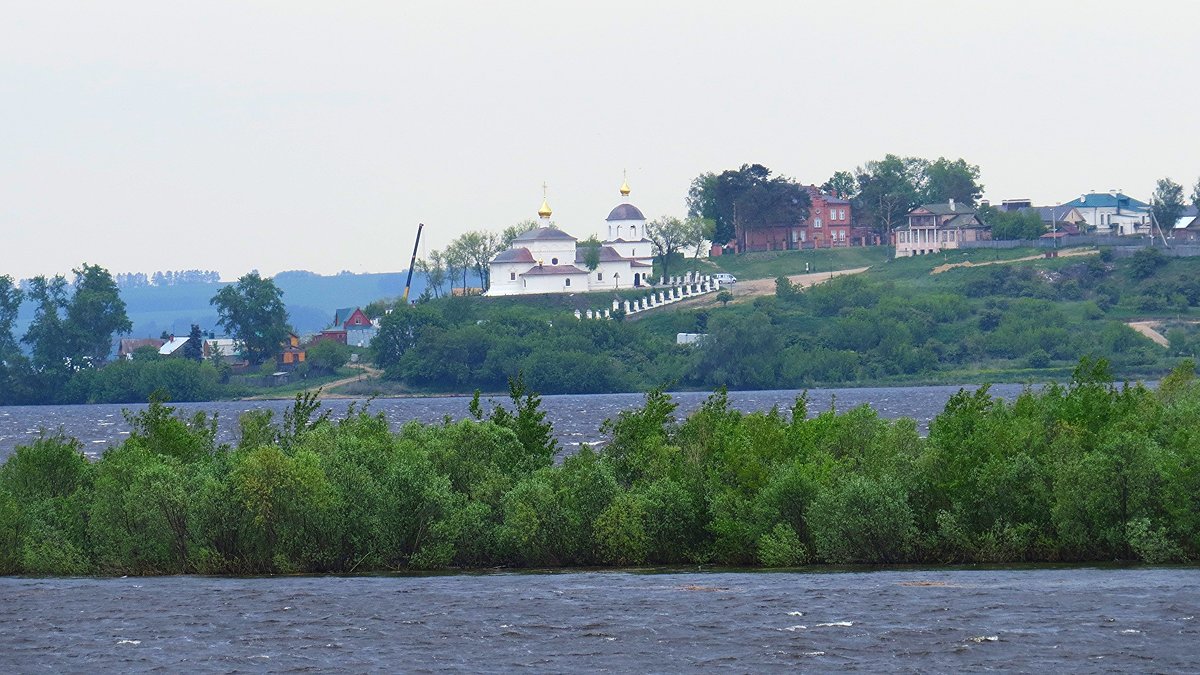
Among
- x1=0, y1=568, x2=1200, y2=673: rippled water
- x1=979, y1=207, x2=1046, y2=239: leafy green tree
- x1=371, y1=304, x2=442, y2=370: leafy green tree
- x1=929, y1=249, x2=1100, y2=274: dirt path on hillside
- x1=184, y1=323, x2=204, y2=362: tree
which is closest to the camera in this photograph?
x1=0, y1=568, x2=1200, y2=673: rippled water

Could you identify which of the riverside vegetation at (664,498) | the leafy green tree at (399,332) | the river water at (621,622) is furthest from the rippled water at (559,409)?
the river water at (621,622)

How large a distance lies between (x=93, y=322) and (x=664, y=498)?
508 feet

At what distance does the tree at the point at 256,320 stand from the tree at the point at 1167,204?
84.2 meters

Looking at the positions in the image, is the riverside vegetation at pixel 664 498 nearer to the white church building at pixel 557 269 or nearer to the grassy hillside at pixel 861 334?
the grassy hillside at pixel 861 334

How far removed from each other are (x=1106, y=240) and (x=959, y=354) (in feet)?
102

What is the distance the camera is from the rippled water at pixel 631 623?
32031 millimetres

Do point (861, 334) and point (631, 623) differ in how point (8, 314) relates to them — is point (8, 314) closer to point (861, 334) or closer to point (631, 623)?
point (861, 334)

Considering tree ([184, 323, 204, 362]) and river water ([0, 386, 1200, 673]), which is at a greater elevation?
tree ([184, 323, 204, 362])

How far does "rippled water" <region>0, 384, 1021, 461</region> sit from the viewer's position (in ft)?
313

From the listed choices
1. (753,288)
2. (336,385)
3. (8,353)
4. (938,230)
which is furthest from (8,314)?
(938,230)

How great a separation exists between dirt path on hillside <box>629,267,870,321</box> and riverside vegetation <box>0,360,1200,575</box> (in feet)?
444

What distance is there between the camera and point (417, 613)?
122ft

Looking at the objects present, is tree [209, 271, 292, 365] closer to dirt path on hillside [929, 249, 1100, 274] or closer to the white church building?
the white church building

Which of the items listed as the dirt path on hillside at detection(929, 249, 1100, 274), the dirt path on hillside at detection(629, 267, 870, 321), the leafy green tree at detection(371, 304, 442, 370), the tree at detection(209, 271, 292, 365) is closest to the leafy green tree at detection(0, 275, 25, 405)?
the tree at detection(209, 271, 292, 365)
